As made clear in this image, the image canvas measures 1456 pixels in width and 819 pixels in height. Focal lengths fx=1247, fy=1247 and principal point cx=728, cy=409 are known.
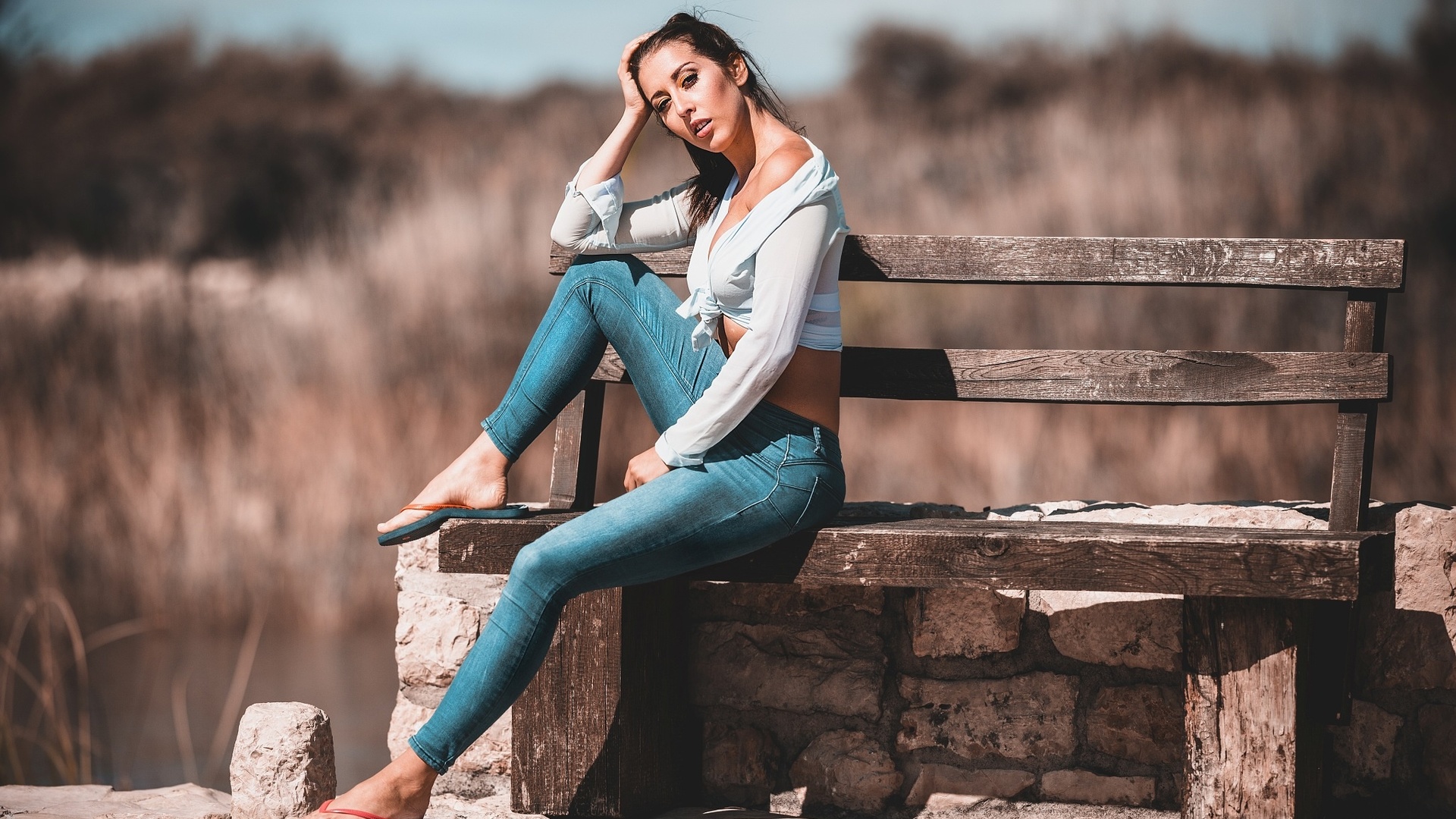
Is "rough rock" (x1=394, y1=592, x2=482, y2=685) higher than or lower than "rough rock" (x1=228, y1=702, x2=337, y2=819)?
higher

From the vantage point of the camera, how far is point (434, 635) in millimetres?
2828

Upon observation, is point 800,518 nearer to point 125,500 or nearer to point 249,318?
point 125,500

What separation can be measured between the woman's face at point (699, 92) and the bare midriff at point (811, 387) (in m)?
0.38

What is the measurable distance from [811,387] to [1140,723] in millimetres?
1001

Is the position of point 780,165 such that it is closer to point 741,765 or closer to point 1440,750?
point 741,765

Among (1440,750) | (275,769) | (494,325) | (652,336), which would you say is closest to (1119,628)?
(1440,750)

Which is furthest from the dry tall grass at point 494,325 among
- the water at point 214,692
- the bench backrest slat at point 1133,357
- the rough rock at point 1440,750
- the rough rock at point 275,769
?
the rough rock at point 275,769

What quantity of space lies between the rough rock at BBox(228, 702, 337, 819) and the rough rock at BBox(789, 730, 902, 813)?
3.34 ft

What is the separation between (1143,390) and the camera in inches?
102

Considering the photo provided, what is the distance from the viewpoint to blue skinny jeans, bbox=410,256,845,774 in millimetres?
2191

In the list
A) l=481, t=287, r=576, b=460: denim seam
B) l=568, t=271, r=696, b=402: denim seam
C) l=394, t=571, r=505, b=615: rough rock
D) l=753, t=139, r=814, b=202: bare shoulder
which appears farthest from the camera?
l=394, t=571, r=505, b=615: rough rock

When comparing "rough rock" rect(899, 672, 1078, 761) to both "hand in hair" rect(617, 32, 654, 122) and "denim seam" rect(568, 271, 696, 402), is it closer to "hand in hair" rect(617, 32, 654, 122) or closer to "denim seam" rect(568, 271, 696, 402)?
"denim seam" rect(568, 271, 696, 402)

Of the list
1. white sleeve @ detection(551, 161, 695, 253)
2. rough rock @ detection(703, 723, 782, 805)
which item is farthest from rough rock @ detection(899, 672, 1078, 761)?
white sleeve @ detection(551, 161, 695, 253)

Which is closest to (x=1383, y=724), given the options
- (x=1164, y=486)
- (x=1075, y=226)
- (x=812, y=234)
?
(x=812, y=234)
